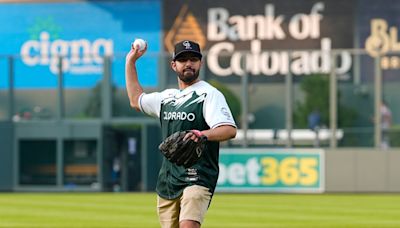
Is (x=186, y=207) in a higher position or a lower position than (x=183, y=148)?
lower

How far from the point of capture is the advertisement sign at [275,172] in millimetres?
28500

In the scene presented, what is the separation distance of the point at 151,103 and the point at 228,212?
11100 mm

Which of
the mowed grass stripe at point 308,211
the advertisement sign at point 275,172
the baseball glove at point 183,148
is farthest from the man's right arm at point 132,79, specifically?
the advertisement sign at point 275,172

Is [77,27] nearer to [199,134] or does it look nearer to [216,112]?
[216,112]

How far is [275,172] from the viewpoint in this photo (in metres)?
28.6

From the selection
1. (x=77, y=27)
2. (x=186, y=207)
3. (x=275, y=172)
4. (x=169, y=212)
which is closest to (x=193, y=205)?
(x=186, y=207)

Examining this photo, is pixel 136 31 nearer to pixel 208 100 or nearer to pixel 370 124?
pixel 370 124

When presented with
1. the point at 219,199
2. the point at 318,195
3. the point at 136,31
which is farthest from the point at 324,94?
the point at 136,31

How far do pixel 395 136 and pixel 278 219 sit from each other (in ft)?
37.9

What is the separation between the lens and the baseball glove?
768cm

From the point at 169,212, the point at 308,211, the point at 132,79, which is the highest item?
the point at 132,79

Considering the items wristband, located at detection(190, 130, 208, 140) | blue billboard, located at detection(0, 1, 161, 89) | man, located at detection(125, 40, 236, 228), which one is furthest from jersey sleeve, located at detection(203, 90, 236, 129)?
blue billboard, located at detection(0, 1, 161, 89)

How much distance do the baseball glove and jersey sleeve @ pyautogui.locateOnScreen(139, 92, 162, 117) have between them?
1.37ft

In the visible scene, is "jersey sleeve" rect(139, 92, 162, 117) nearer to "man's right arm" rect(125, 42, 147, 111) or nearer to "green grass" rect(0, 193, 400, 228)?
"man's right arm" rect(125, 42, 147, 111)
